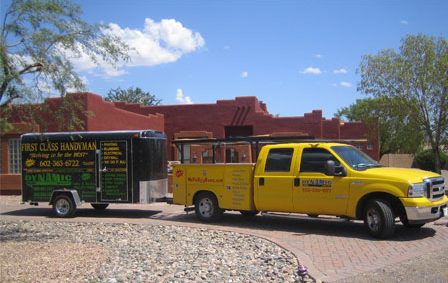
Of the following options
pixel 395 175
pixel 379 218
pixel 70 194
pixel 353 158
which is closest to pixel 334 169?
pixel 353 158

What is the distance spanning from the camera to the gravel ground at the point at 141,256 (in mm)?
6605

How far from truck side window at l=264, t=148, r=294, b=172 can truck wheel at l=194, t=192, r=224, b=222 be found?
1936 mm

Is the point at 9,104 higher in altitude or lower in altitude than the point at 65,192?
higher

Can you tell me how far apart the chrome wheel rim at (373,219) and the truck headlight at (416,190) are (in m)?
0.78

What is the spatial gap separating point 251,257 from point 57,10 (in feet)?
23.1

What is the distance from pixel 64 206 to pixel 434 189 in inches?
410

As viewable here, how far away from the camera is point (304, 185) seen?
966cm

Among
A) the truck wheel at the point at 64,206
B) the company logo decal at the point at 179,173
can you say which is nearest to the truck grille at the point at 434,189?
the company logo decal at the point at 179,173

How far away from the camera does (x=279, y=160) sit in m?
10.2

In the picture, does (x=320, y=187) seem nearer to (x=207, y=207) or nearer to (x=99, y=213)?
(x=207, y=207)

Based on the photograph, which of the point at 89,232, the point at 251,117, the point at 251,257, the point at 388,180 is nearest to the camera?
the point at 251,257

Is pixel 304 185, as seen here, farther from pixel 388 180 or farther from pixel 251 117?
pixel 251 117

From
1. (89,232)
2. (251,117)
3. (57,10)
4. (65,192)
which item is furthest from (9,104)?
(251,117)

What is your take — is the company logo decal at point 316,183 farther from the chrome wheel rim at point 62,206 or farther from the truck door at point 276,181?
the chrome wheel rim at point 62,206
